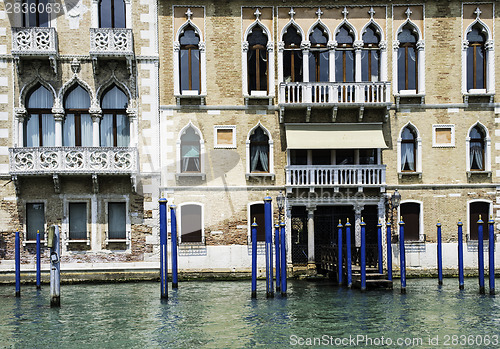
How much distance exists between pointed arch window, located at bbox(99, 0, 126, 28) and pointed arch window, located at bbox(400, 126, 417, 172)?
8.93 metres

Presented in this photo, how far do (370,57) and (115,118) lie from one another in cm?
775

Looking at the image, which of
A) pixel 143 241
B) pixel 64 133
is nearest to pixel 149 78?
pixel 64 133

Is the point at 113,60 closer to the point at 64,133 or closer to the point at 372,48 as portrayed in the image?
the point at 64,133

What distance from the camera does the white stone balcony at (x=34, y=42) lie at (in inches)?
793

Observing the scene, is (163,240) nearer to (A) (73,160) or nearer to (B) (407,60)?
(A) (73,160)

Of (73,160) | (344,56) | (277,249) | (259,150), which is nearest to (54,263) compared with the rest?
(277,249)

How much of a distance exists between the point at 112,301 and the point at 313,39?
976cm

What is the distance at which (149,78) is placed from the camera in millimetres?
20875

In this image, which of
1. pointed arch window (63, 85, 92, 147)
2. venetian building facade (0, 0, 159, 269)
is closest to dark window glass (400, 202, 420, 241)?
venetian building facade (0, 0, 159, 269)

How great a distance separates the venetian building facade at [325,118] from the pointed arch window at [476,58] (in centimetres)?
3

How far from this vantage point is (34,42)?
20172 mm

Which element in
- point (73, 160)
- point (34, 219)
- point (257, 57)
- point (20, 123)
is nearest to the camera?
point (73, 160)

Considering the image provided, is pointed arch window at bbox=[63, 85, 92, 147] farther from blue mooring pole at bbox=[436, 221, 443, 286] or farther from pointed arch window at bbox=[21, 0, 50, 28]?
blue mooring pole at bbox=[436, 221, 443, 286]

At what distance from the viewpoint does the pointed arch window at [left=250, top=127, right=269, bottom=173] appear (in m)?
21.3
